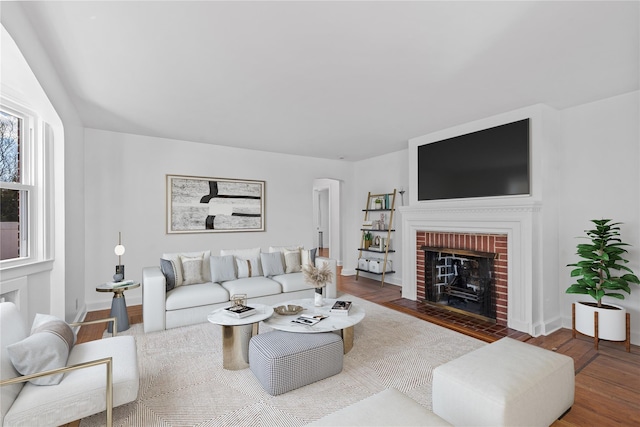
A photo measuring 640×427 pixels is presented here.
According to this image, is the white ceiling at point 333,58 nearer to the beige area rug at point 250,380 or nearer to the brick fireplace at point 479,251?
the brick fireplace at point 479,251

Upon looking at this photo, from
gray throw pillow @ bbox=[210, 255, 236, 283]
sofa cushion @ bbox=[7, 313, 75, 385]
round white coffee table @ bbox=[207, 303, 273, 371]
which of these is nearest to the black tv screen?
gray throw pillow @ bbox=[210, 255, 236, 283]

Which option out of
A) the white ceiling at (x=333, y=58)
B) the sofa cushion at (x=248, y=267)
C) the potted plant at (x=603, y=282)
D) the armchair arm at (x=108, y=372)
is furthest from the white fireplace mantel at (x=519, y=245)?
the armchair arm at (x=108, y=372)

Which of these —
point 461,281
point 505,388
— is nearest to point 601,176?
point 461,281

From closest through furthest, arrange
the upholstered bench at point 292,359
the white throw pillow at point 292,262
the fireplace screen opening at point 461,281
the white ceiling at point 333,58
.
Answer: the white ceiling at point 333,58
the upholstered bench at point 292,359
the fireplace screen opening at point 461,281
the white throw pillow at point 292,262

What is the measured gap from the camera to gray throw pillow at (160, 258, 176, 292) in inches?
153

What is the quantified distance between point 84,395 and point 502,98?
435 centimetres

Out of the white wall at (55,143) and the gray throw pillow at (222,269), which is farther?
the gray throw pillow at (222,269)

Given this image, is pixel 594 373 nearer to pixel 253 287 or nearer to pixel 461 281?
pixel 461 281

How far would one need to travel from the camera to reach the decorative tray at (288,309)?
10.3ft

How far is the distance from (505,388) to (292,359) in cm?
140

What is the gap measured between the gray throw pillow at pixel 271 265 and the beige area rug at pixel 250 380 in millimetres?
1110

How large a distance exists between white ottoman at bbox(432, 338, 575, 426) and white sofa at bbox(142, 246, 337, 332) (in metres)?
2.59

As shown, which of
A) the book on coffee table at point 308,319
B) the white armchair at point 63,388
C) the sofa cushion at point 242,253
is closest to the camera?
the white armchair at point 63,388

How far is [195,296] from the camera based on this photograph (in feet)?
12.4
